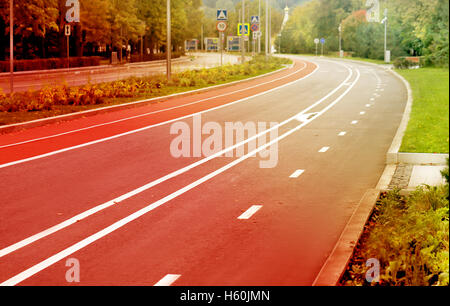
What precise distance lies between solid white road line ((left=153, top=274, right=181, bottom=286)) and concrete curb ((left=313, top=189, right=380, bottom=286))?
53.9 inches

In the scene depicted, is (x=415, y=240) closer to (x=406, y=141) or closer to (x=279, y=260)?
(x=279, y=260)

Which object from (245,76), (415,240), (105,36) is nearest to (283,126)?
(415,240)

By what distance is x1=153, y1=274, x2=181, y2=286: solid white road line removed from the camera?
262 inches

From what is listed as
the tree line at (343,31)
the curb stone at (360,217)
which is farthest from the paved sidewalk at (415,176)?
the tree line at (343,31)

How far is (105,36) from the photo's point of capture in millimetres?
70812

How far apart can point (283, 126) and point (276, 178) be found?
8.07 meters

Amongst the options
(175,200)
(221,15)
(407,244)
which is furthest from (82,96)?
(407,244)

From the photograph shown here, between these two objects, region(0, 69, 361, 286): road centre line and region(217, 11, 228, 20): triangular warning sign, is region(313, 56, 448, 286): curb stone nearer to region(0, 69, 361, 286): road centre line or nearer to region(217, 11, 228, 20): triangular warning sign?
region(0, 69, 361, 286): road centre line

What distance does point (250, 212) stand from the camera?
9.75 metres

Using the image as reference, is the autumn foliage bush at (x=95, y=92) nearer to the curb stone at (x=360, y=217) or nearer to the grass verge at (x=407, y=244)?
the curb stone at (x=360, y=217)

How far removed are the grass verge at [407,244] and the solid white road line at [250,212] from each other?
64.6 inches

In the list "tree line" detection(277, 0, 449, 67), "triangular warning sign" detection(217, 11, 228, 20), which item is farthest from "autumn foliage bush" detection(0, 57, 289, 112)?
"tree line" detection(277, 0, 449, 67)

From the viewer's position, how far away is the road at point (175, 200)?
727 centimetres

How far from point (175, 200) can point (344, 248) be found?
3764 millimetres
